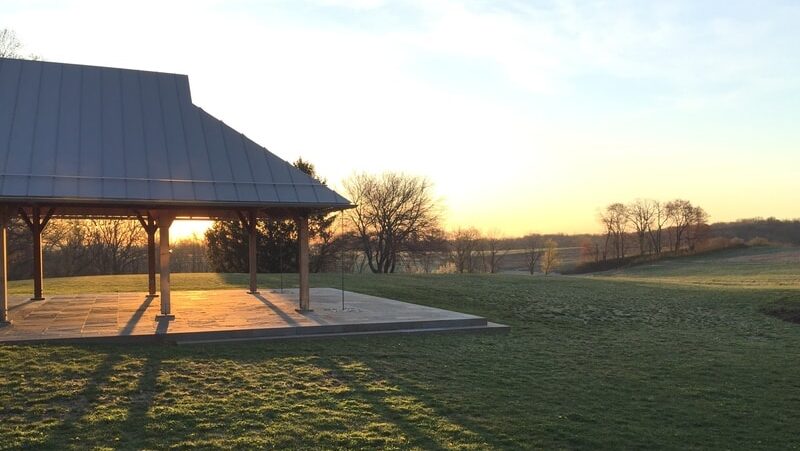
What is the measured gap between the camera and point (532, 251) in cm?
7344

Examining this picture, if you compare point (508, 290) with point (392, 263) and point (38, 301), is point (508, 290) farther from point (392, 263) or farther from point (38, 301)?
point (392, 263)

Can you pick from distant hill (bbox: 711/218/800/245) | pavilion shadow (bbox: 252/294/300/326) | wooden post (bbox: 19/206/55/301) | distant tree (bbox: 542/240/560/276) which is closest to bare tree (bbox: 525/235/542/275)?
distant tree (bbox: 542/240/560/276)

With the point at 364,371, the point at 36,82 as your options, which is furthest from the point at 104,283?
the point at 364,371

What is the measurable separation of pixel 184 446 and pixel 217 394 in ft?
5.14

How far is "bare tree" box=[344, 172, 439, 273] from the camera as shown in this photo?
46.8 m

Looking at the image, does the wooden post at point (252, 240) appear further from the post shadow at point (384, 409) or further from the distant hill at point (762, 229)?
the distant hill at point (762, 229)

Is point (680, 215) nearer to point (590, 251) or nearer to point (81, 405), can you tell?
point (590, 251)

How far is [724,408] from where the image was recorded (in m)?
6.88

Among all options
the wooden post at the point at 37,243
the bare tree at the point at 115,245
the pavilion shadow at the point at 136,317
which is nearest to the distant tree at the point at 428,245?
the bare tree at the point at 115,245

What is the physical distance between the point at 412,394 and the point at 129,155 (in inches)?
268

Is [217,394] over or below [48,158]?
below

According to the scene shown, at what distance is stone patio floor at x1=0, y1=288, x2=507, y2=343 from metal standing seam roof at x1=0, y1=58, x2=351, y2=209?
2.09m

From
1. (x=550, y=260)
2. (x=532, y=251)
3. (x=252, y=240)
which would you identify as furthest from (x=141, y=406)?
(x=532, y=251)

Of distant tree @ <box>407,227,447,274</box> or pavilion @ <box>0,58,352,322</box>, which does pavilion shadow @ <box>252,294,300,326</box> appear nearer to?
pavilion @ <box>0,58,352,322</box>
